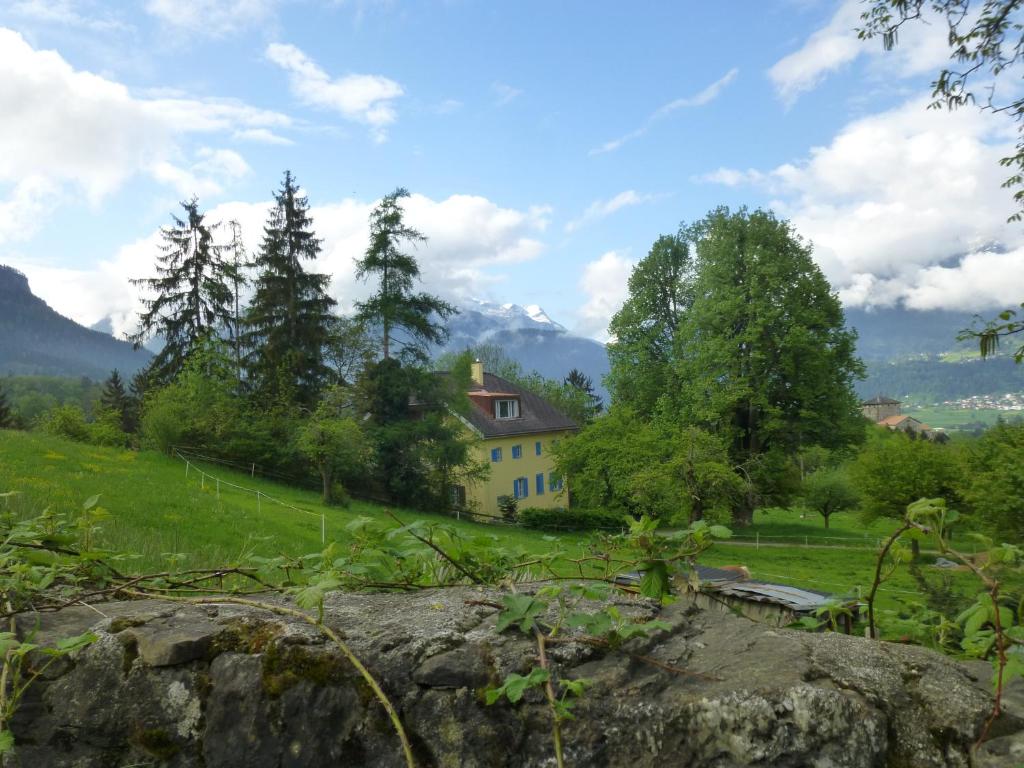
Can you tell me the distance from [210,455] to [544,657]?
3546 cm

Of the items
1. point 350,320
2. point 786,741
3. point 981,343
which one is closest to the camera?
point 786,741

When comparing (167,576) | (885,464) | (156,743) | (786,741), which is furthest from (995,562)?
(885,464)

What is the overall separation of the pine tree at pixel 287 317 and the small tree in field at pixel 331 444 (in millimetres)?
6010

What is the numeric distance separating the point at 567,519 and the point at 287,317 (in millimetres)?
19689

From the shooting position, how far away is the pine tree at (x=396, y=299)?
112ft

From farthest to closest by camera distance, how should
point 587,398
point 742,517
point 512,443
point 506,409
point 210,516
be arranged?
point 587,398 → point 506,409 → point 512,443 → point 742,517 → point 210,516

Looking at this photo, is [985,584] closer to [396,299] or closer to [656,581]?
[656,581]

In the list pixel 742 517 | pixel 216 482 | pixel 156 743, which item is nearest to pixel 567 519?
pixel 742 517

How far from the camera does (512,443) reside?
4691 centimetres

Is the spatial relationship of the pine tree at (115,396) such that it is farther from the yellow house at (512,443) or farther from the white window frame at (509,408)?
the white window frame at (509,408)

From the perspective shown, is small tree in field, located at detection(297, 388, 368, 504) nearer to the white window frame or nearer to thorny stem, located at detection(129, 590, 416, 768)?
the white window frame

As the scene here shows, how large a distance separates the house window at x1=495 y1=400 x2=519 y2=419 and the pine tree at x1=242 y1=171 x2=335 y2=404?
13139mm

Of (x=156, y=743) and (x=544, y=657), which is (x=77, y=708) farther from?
(x=544, y=657)

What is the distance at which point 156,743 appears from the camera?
1.81 metres
